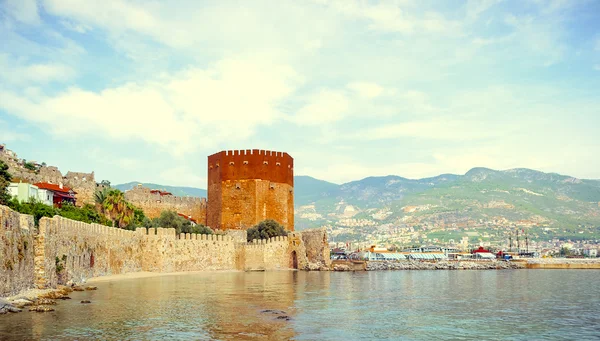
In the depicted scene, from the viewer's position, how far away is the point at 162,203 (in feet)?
176

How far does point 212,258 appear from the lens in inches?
1624

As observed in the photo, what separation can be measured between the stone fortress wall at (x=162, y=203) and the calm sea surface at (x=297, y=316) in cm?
2661

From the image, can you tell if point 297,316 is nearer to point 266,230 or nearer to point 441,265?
point 266,230

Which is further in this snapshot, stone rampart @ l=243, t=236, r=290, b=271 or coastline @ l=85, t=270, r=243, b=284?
stone rampart @ l=243, t=236, r=290, b=271

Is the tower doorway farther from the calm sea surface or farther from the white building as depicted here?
the calm sea surface

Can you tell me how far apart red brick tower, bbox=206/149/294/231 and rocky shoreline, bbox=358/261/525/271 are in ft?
38.7

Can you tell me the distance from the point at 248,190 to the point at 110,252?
23735 mm

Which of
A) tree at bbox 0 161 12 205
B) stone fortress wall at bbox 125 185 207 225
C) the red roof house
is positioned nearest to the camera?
tree at bbox 0 161 12 205

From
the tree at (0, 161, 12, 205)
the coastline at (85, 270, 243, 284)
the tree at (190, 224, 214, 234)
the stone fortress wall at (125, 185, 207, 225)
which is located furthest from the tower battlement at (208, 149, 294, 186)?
the tree at (0, 161, 12, 205)

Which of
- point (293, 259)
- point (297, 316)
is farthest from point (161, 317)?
point (293, 259)

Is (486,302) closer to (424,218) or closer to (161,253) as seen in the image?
(161,253)

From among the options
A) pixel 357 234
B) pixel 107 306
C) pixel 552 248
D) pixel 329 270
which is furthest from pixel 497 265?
pixel 357 234

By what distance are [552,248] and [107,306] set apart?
13230 centimetres

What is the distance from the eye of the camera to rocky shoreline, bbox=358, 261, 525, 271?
62775 mm
